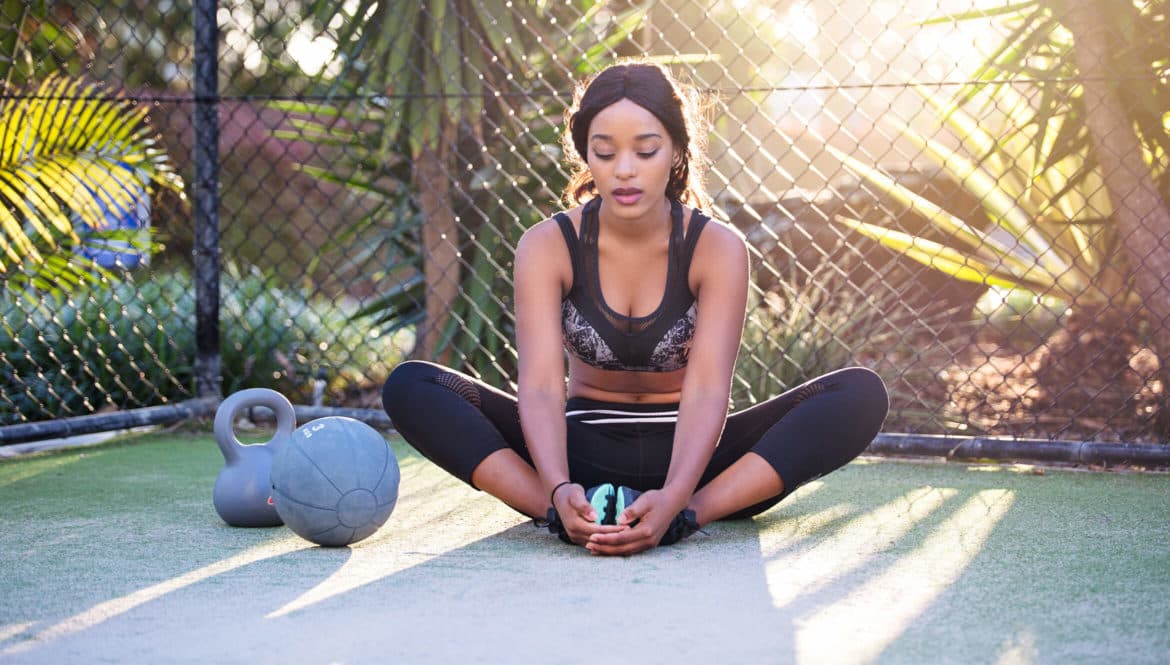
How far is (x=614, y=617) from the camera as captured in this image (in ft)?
6.15

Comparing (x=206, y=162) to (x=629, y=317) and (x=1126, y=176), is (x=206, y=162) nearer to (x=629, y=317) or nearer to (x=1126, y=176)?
(x=629, y=317)

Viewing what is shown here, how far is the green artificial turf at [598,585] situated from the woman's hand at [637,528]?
0.05 metres

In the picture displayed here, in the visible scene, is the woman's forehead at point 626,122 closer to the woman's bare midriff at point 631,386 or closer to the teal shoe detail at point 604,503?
the woman's bare midriff at point 631,386

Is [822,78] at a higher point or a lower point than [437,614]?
higher

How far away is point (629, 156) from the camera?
2465 mm

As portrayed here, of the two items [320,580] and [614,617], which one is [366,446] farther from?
[614,617]

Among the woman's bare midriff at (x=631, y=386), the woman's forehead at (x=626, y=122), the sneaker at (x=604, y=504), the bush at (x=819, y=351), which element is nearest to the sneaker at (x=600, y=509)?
the sneaker at (x=604, y=504)

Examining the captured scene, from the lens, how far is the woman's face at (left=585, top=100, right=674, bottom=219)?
2.45 metres

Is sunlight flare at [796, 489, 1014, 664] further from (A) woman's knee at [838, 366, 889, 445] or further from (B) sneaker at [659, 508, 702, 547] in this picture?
(B) sneaker at [659, 508, 702, 547]

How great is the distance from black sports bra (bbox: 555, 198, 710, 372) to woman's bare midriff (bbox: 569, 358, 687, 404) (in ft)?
0.10

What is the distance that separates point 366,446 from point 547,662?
908 millimetres

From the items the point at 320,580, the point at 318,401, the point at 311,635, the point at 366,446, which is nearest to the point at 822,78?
the point at 318,401

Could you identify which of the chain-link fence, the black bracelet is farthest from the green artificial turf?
the chain-link fence

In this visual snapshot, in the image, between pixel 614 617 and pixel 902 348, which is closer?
pixel 614 617
